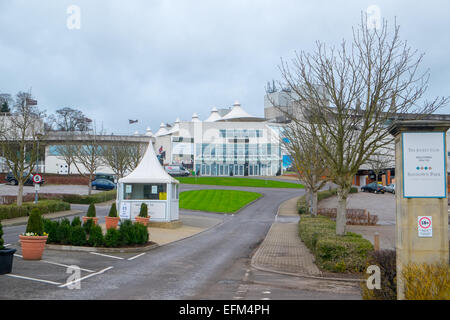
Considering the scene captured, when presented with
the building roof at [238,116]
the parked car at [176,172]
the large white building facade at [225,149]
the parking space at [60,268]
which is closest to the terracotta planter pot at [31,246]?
the parking space at [60,268]

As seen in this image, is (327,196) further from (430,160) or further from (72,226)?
(430,160)

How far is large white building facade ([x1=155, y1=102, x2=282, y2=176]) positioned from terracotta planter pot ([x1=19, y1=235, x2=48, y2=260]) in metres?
74.6

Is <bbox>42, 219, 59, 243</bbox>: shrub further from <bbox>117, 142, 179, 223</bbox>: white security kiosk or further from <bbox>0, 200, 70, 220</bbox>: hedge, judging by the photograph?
<bbox>0, 200, 70, 220</bbox>: hedge

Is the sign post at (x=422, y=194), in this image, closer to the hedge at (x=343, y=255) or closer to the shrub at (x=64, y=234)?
the hedge at (x=343, y=255)

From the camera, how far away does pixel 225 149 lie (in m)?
89.4

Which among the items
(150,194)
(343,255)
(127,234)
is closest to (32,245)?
(127,234)

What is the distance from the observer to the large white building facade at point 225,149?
8850cm

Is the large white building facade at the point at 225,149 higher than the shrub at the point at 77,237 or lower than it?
higher

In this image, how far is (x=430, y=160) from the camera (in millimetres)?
7977

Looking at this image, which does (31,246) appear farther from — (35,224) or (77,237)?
(77,237)

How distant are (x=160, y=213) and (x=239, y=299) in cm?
1715

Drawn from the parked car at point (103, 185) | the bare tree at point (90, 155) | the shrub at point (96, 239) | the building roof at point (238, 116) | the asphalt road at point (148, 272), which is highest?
the building roof at point (238, 116)

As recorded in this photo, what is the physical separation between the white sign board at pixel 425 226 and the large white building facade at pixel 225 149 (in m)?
79.3

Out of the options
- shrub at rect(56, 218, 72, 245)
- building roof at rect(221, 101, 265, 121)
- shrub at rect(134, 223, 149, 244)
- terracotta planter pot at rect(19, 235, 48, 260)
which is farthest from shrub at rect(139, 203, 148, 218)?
building roof at rect(221, 101, 265, 121)
